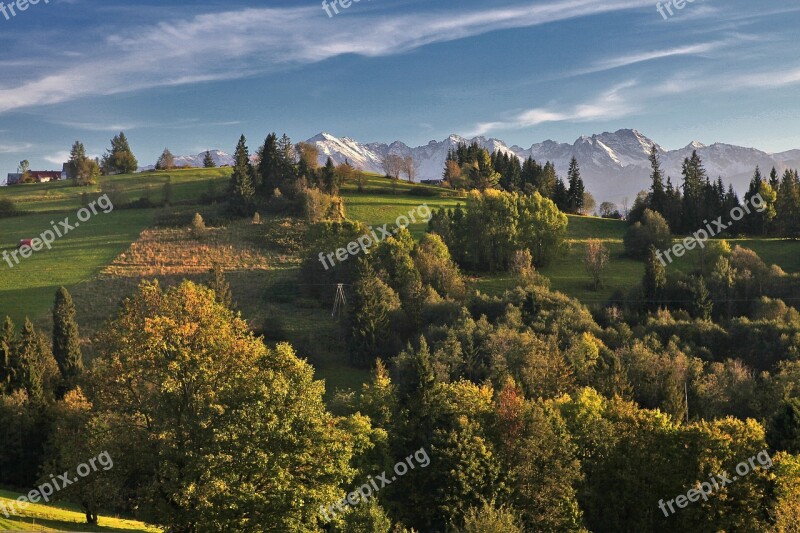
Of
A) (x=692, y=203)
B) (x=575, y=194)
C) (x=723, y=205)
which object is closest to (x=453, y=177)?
(x=575, y=194)

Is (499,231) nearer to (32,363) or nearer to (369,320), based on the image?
(369,320)

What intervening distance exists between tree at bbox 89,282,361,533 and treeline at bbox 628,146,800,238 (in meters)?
110

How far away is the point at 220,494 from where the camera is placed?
28.8m

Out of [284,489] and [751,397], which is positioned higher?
[284,489]

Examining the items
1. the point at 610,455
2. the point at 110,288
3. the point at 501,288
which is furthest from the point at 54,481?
the point at 501,288

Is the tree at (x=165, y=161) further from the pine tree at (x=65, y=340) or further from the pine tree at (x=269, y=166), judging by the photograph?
the pine tree at (x=65, y=340)

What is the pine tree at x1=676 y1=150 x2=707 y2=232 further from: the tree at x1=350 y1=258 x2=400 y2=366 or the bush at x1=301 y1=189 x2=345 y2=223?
the tree at x1=350 y1=258 x2=400 y2=366

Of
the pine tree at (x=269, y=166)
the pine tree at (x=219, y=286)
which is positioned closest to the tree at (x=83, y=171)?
the pine tree at (x=269, y=166)

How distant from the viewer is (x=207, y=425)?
29.7 metres

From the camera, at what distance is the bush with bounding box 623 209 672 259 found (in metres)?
108

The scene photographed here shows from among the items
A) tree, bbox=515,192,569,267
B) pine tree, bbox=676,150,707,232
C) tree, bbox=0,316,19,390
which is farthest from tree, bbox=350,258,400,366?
pine tree, bbox=676,150,707,232

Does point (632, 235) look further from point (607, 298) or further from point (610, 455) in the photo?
point (610, 455)

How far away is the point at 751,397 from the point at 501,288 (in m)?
40.3

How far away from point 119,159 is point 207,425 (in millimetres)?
172159
